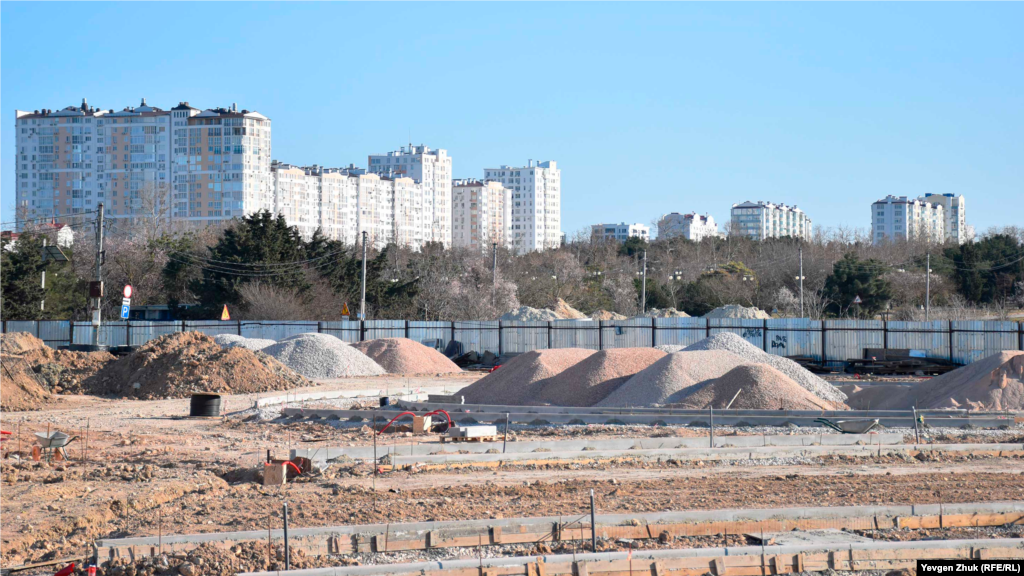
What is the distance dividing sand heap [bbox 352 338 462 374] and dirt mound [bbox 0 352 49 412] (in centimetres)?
1162

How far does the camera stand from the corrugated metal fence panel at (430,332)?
38375 mm

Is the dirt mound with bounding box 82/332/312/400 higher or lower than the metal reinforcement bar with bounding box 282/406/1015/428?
higher

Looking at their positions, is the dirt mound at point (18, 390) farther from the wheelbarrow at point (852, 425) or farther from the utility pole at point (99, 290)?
the wheelbarrow at point (852, 425)

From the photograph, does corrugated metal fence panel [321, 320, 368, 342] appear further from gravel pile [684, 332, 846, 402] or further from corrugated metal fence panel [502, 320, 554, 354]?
gravel pile [684, 332, 846, 402]

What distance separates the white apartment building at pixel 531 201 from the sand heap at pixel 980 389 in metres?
150

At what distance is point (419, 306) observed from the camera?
56250 millimetres

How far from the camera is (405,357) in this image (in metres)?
32.7

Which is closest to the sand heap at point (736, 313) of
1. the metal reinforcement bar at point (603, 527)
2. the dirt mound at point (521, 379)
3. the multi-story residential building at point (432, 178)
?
the dirt mound at point (521, 379)

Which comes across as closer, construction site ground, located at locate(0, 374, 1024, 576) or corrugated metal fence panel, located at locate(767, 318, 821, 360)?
construction site ground, located at locate(0, 374, 1024, 576)

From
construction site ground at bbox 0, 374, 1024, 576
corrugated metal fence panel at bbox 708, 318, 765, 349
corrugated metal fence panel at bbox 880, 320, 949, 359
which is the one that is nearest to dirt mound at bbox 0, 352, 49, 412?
construction site ground at bbox 0, 374, 1024, 576

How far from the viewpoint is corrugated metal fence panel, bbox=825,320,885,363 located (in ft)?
108

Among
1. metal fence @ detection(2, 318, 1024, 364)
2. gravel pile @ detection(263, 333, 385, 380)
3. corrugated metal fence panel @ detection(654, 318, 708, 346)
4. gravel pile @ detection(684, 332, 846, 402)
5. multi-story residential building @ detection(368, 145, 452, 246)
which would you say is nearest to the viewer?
gravel pile @ detection(684, 332, 846, 402)

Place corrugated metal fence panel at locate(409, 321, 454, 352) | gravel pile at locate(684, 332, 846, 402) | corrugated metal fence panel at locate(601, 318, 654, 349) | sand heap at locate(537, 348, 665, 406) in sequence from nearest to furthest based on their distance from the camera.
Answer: sand heap at locate(537, 348, 665, 406), gravel pile at locate(684, 332, 846, 402), corrugated metal fence panel at locate(601, 318, 654, 349), corrugated metal fence panel at locate(409, 321, 454, 352)

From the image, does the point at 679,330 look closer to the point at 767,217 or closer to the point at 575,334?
the point at 575,334
